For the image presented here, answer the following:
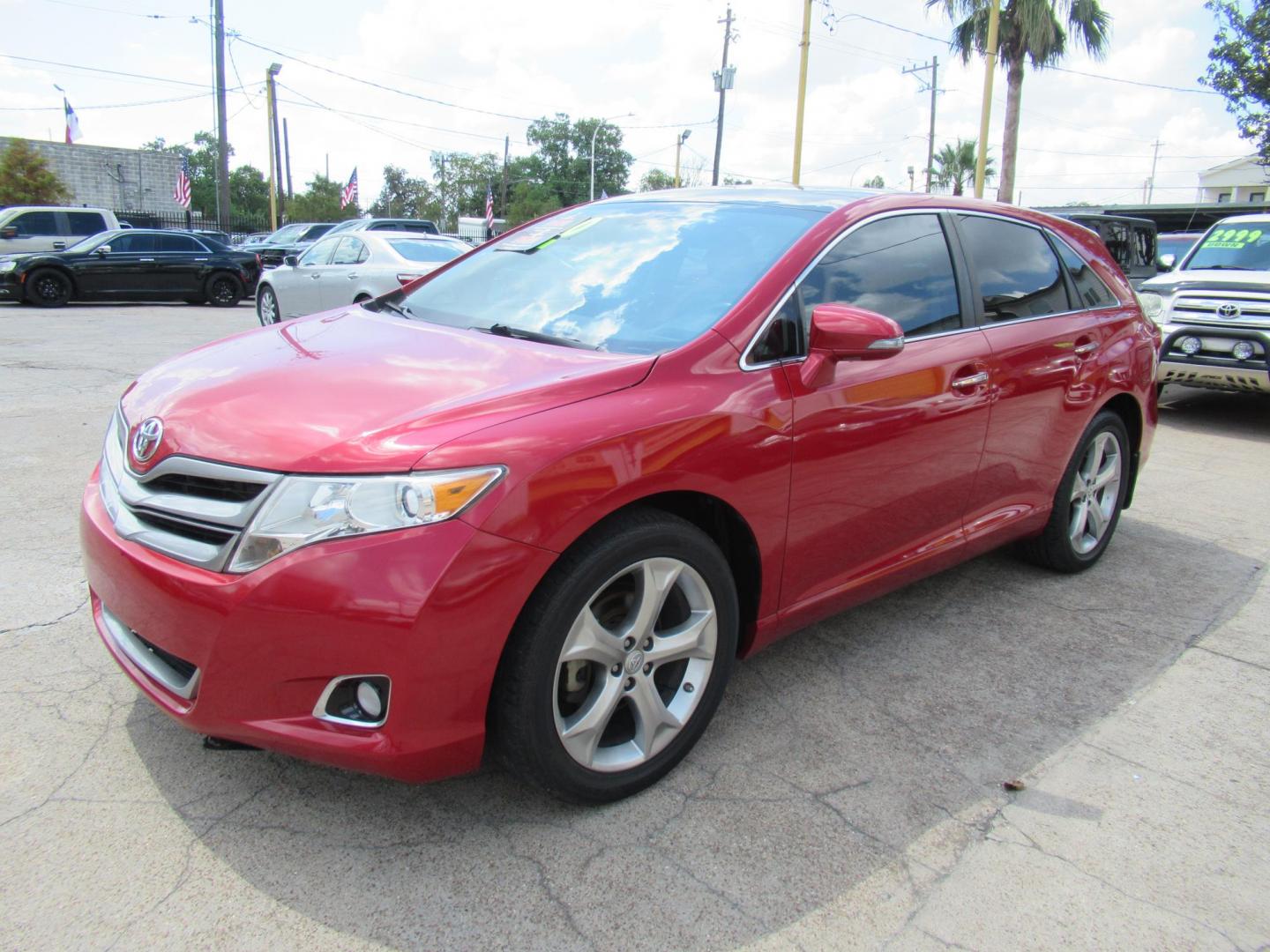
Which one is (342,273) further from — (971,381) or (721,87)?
(721,87)

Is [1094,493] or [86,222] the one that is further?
[86,222]

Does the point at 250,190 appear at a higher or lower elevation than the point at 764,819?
higher

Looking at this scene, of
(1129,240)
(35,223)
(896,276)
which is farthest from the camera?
(35,223)

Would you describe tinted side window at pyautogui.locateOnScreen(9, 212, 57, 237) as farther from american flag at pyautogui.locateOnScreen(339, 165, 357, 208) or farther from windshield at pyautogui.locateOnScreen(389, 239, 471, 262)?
american flag at pyautogui.locateOnScreen(339, 165, 357, 208)

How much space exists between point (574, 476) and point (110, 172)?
197 feet

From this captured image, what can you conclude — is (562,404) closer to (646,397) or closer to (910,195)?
(646,397)

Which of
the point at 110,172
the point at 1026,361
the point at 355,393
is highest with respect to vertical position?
the point at 110,172

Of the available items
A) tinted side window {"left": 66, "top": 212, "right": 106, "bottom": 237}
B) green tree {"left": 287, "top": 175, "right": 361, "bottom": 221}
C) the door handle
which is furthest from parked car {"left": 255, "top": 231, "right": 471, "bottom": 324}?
green tree {"left": 287, "top": 175, "right": 361, "bottom": 221}

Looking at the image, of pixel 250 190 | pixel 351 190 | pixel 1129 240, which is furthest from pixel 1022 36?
pixel 250 190

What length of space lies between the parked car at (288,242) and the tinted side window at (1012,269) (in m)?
21.7

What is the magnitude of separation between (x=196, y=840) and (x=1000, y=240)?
3493 millimetres

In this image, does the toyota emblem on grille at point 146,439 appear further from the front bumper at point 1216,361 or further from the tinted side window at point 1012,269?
the front bumper at point 1216,361

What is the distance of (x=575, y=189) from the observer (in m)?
98.6

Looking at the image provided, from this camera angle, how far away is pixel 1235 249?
8906 mm
